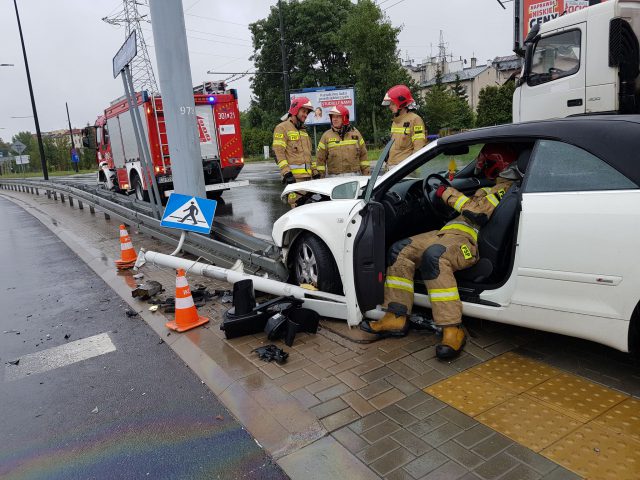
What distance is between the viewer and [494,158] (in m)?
3.87

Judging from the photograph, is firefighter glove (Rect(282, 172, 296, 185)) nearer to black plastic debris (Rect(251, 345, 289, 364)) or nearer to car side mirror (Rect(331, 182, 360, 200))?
car side mirror (Rect(331, 182, 360, 200))

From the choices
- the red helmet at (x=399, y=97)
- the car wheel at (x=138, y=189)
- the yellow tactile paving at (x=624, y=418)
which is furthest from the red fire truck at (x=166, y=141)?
the yellow tactile paving at (x=624, y=418)

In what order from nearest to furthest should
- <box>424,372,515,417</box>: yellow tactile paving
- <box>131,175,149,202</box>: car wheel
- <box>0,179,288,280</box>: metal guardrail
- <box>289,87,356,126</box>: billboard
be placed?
1. <box>424,372,515,417</box>: yellow tactile paving
2. <box>0,179,288,280</box>: metal guardrail
3. <box>131,175,149,202</box>: car wheel
4. <box>289,87,356,126</box>: billboard

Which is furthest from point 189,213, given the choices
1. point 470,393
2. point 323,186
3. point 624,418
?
point 624,418

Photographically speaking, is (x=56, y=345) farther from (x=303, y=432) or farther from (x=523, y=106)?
(x=523, y=106)

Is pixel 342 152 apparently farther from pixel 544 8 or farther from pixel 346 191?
pixel 544 8

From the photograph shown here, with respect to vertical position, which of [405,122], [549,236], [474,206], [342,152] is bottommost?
[549,236]

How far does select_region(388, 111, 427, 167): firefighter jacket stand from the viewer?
626cm

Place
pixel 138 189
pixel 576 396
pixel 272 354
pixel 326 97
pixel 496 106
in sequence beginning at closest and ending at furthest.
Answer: pixel 576 396, pixel 272 354, pixel 138 189, pixel 326 97, pixel 496 106

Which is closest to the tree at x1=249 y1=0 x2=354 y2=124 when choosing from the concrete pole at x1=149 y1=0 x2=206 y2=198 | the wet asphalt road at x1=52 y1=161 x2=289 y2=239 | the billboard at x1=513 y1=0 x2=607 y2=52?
the wet asphalt road at x1=52 y1=161 x2=289 y2=239

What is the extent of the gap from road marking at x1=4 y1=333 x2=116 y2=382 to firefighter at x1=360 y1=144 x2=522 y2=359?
222cm

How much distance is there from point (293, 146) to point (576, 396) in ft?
16.1

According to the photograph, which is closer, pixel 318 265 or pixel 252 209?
pixel 318 265

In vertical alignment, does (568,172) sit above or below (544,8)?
below
